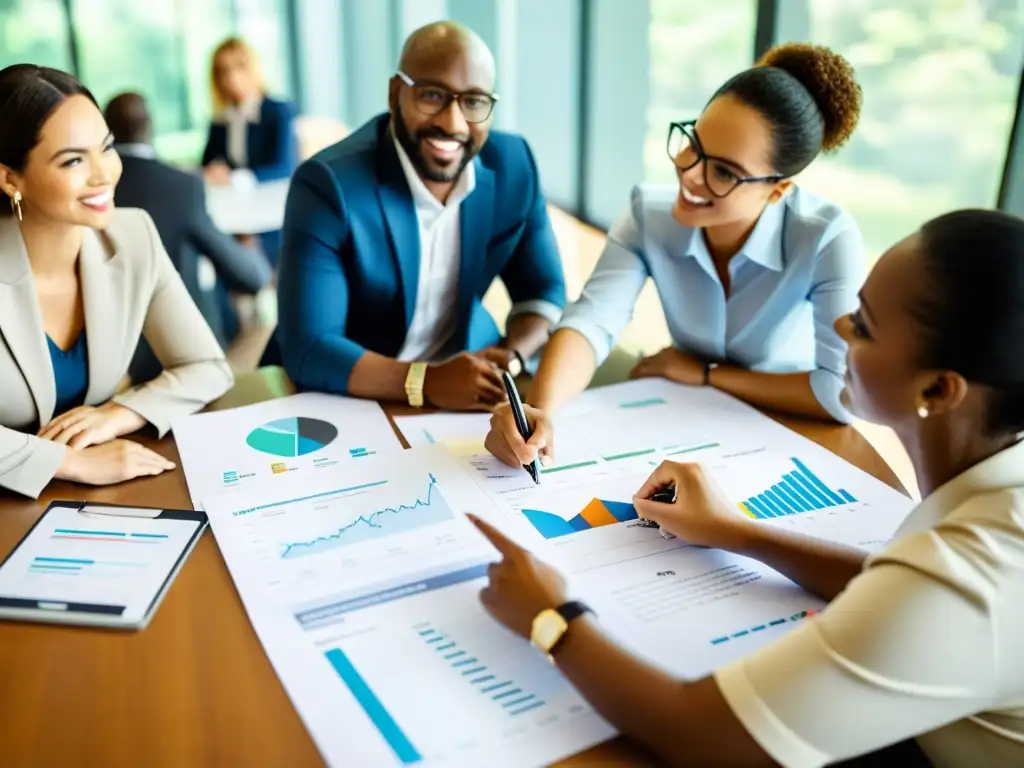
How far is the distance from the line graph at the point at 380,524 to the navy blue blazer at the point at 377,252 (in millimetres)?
428

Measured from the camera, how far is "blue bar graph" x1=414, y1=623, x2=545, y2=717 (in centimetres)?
84

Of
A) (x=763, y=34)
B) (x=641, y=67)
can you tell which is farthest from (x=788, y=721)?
(x=641, y=67)

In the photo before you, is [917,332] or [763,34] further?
[763,34]

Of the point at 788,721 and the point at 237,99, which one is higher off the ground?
the point at 237,99

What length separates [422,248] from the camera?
1.84m

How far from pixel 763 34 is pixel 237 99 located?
2791 mm

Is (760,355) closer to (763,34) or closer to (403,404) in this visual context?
(403,404)

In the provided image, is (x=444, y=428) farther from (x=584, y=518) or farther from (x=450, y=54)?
(x=450, y=54)

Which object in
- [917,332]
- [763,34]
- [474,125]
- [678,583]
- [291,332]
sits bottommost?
[678,583]

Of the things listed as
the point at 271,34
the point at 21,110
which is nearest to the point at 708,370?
the point at 21,110

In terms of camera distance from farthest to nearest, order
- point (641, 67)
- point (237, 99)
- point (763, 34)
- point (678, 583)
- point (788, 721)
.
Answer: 1. point (237, 99)
2. point (641, 67)
3. point (763, 34)
4. point (678, 583)
5. point (788, 721)

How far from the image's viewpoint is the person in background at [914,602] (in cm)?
73

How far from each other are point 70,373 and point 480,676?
96cm

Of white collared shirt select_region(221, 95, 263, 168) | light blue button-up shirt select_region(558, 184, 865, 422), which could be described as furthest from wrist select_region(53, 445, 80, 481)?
white collared shirt select_region(221, 95, 263, 168)
